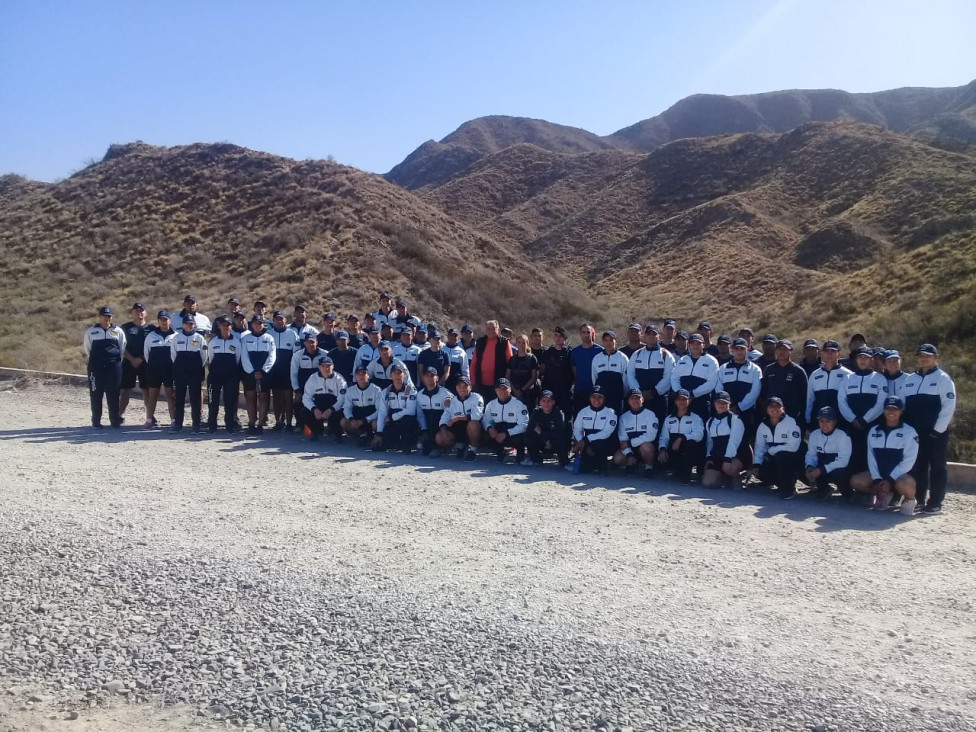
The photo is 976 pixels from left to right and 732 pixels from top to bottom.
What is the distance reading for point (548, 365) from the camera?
11.6 m

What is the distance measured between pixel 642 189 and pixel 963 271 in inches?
1793

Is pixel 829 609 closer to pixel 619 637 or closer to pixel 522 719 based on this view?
pixel 619 637

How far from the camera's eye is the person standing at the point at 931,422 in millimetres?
8664

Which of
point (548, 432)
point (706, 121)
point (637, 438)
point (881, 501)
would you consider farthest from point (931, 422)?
point (706, 121)

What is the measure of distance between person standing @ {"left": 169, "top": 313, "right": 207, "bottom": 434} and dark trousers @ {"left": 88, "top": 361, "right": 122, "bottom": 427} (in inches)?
33.4

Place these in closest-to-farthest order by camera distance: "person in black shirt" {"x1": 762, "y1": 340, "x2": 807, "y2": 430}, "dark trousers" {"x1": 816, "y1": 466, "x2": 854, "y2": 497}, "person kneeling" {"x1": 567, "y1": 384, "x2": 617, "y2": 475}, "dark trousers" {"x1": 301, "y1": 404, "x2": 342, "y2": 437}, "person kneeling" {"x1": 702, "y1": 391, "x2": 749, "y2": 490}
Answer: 1. "dark trousers" {"x1": 816, "y1": 466, "x2": 854, "y2": 497}
2. "person kneeling" {"x1": 702, "y1": 391, "x2": 749, "y2": 490}
3. "person in black shirt" {"x1": 762, "y1": 340, "x2": 807, "y2": 430}
4. "person kneeling" {"x1": 567, "y1": 384, "x2": 617, "y2": 475}
5. "dark trousers" {"x1": 301, "y1": 404, "x2": 342, "y2": 437}

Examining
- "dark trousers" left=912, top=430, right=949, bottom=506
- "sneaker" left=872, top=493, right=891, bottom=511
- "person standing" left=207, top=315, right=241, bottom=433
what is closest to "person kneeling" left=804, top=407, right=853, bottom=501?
"sneaker" left=872, top=493, right=891, bottom=511

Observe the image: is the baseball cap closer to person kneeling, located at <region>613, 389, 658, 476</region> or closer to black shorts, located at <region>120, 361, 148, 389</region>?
person kneeling, located at <region>613, 389, 658, 476</region>

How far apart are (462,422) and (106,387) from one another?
548 centimetres

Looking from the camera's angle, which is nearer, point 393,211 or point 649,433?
point 649,433

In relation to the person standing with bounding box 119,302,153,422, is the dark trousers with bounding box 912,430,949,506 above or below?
below

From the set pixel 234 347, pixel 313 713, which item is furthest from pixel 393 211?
pixel 313 713

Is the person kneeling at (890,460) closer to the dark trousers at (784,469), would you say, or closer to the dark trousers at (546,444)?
the dark trousers at (784,469)

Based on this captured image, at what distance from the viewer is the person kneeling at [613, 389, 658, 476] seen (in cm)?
1016
